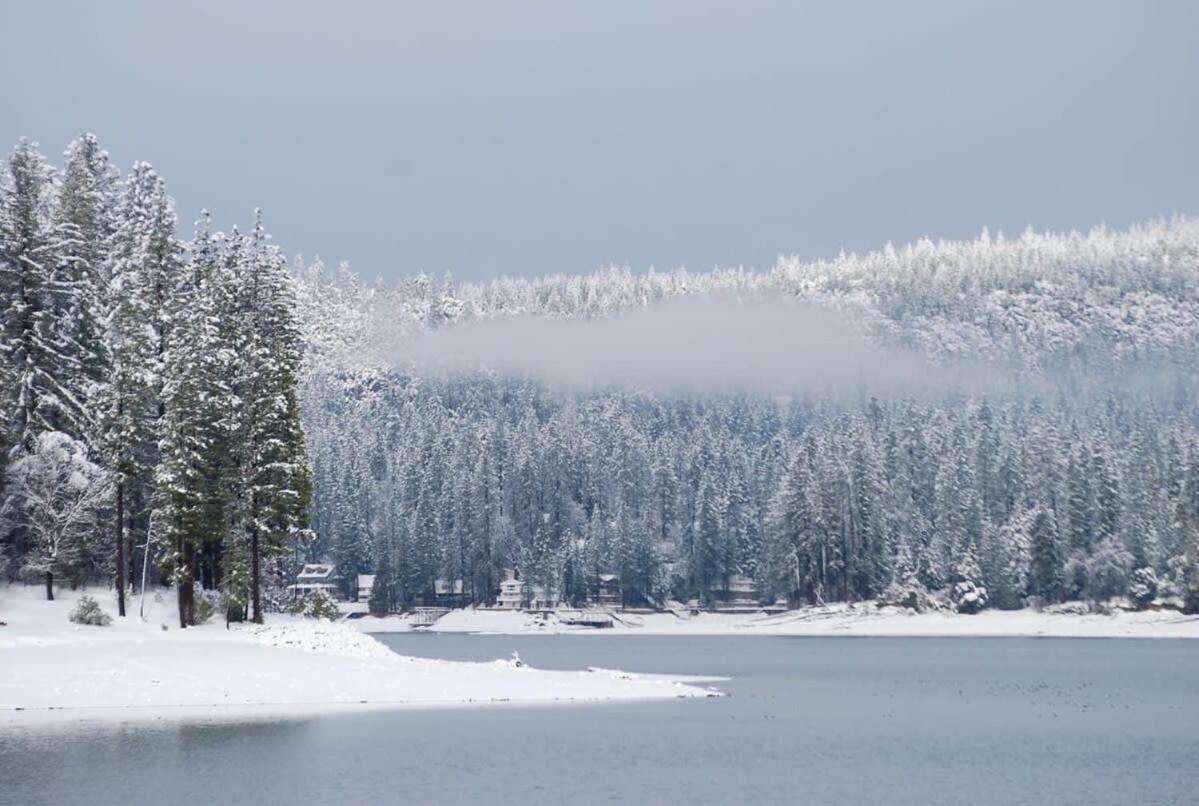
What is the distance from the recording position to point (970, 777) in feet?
139

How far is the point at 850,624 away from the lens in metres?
149

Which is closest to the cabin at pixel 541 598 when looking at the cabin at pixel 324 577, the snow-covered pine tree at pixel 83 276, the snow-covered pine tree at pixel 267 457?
the cabin at pixel 324 577

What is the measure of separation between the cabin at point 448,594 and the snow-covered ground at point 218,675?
109 metres

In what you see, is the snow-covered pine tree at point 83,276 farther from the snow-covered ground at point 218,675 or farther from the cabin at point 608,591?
the cabin at point 608,591

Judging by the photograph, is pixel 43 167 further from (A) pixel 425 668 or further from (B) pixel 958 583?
(B) pixel 958 583

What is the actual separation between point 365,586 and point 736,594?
5005 centimetres

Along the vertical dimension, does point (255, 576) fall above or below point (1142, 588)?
above

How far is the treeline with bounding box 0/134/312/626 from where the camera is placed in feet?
216

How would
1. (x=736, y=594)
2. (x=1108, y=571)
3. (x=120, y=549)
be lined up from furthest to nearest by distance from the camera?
(x=736, y=594)
(x=1108, y=571)
(x=120, y=549)

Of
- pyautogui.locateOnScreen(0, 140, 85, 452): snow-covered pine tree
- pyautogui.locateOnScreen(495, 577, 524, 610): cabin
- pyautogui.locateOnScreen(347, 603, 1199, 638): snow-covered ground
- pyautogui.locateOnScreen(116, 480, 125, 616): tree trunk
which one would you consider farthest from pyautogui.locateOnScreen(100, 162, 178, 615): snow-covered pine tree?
pyautogui.locateOnScreen(495, 577, 524, 610): cabin

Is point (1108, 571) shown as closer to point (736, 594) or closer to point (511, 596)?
point (736, 594)

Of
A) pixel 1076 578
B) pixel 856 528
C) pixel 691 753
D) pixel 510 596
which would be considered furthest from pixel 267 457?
pixel 510 596

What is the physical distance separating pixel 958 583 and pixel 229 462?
95477mm

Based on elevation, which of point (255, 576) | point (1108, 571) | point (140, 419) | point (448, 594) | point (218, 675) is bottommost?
point (218, 675)
